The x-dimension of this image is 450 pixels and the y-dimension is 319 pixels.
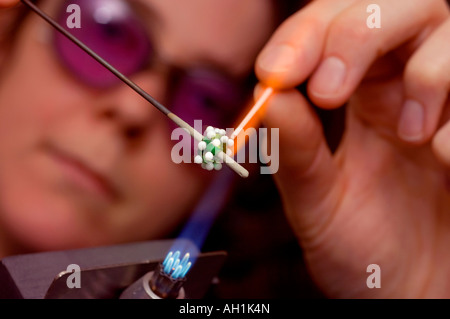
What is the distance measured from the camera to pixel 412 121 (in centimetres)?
92

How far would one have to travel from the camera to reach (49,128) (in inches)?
43.9

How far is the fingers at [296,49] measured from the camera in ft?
2.54

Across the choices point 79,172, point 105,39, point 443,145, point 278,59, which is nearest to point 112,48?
point 105,39

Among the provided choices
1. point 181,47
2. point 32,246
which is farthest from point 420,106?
point 32,246

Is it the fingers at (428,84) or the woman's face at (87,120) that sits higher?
the woman's face at (87,120)

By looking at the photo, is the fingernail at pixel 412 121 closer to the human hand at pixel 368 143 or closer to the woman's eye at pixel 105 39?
the human hand at pixel 368 143

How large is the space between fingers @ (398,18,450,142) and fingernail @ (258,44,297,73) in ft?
0.82

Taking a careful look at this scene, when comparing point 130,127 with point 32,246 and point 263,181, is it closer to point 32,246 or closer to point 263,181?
point 32,246

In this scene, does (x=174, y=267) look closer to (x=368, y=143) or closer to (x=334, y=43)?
(x=334, y=43)

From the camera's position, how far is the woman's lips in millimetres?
1123

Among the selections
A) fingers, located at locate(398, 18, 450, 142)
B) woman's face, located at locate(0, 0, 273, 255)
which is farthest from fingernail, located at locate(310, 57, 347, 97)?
woman's face, located at locate(0, 0, 273, 255)

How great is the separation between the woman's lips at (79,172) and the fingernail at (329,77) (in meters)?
0.59

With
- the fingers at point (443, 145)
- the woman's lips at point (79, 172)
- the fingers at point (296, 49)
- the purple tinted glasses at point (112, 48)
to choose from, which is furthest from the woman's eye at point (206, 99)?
the fingers at point (443, 145)

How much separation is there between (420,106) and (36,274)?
28.8 inches
